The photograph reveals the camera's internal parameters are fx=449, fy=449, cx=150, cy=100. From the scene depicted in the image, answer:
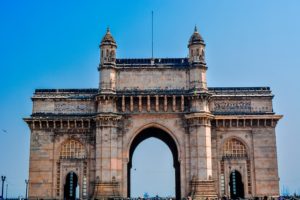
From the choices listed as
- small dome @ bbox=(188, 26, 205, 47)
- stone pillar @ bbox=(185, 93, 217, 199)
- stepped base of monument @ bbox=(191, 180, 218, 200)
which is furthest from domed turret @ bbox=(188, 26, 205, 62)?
stepped base of monument @ bbox=(191, 180, 218, 200)

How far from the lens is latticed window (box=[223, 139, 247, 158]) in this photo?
151 feet

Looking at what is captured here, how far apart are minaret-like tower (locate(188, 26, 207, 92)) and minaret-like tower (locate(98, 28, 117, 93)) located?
798cm

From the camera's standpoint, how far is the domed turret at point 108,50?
46312 millimetres

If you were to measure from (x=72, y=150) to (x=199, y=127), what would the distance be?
13178 mm

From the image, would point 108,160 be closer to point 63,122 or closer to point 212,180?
point 63,122

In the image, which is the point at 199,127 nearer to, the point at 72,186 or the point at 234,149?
the point at 234,149

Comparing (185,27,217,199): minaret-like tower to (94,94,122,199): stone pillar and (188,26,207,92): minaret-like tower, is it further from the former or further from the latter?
(94,94,122,199): stone pillar

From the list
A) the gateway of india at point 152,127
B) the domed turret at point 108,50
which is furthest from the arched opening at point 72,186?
the domed turret at point 108,50

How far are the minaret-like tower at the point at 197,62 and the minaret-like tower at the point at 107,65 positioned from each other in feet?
26.2

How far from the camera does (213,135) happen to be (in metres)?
46.2

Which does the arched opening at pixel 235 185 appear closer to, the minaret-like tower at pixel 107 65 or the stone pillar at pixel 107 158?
the stone pillar at pixel 107 158

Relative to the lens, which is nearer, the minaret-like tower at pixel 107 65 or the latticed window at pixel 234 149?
the minaret-like tower at pixel 107 65

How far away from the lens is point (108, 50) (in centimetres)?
4653

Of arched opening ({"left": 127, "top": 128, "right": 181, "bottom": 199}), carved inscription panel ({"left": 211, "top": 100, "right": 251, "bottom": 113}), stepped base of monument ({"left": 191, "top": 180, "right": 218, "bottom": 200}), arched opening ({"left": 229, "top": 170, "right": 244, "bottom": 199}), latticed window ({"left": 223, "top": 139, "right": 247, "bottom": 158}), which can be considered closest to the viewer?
stepped base of monument ({"left": 191, "top": 180, "right": 218, "bottom": 200})
